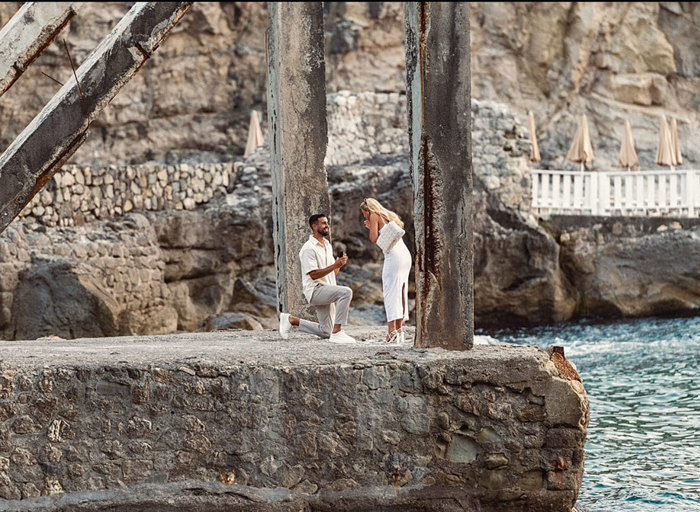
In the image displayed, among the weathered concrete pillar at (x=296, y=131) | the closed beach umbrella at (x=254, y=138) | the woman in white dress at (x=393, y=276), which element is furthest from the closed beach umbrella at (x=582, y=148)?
the woman in white dress at (x=393, y=276)

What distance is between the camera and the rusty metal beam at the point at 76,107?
321 inches

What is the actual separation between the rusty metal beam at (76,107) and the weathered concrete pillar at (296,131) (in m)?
2.34

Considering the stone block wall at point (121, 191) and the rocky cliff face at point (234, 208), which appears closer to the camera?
the rocky cliff face at point (234, 208)

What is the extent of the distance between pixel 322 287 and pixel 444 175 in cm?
219

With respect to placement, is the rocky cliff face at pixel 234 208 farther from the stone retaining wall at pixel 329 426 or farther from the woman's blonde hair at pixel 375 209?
the stone retaining wall at pixel 329 426

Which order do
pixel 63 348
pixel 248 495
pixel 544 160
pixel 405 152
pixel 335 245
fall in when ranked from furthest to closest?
pixel 544 160
pixel 405 152
pixel 335 245
pixel 63 348
pixel 248 495

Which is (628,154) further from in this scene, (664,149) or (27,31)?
(27,31)

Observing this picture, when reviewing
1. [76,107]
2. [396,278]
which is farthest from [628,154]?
[76,107]

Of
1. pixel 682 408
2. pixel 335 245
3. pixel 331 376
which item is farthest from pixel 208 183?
pixel 331 376

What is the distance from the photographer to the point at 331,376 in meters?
7.23

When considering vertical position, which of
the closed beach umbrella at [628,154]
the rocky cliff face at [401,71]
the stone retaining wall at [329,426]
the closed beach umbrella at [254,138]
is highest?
the rocky cliff face at [401,71]

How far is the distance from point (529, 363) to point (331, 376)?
116cm

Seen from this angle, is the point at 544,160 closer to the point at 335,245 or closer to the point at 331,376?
the point at 335,245

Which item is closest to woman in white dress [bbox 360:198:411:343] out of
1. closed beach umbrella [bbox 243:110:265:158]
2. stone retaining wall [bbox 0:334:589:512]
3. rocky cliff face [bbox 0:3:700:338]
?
stone retaining wall [bbox 0:334:589:512]
